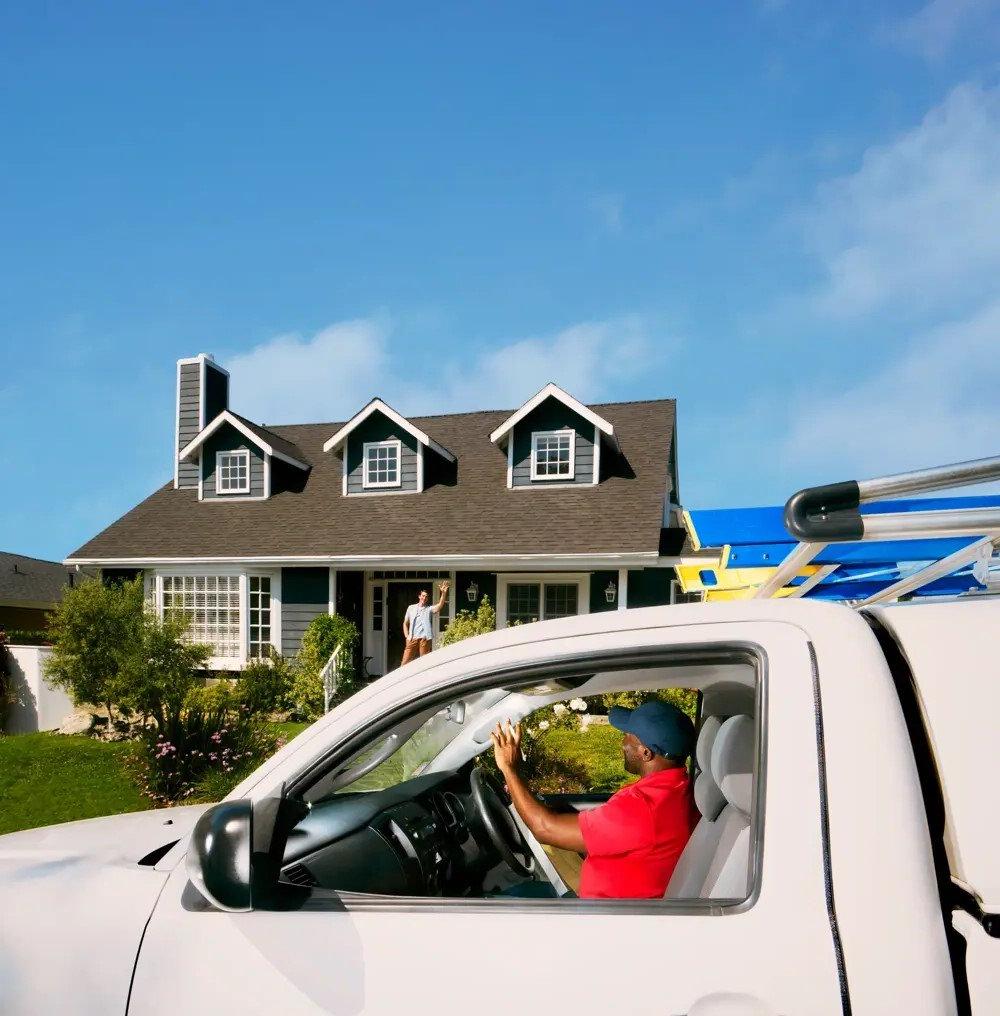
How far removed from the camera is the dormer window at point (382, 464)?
61.3ft

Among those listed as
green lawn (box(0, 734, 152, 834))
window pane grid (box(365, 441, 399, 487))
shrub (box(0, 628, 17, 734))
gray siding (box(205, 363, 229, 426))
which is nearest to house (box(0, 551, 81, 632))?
gray siding (box(205, 363, 229, 426))

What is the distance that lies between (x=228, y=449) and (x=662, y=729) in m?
18.6

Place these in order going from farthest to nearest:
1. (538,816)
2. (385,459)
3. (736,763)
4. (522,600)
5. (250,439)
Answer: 1. (250,439)
2. (385,459)
3. (522,600)
4. (538,816)
5. (736,763)

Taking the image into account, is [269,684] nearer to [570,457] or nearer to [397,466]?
A: [397,466]

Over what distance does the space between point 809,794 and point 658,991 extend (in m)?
0.43

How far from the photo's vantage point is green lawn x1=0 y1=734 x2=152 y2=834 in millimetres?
8156

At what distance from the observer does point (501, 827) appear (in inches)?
120

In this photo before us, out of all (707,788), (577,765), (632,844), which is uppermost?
(707,788)

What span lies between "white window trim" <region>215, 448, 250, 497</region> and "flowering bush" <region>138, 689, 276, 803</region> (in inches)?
464

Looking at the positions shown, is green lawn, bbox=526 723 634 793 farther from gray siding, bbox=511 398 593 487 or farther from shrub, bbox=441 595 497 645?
gray siding, bbox=511 398 593 487

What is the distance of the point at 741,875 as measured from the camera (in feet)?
6.12

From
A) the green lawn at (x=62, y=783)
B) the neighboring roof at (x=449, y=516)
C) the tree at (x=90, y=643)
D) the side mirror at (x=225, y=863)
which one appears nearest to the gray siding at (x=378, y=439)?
the neighboring roof at (x=449, y=516)

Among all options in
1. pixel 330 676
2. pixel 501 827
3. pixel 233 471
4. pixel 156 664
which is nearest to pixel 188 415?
pixel 233 471

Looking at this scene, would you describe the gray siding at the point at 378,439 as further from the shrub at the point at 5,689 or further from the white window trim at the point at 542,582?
the shrub at the point at 5,689
